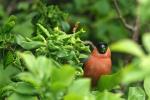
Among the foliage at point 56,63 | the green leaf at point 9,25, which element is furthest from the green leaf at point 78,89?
the green leaf at point 9,25

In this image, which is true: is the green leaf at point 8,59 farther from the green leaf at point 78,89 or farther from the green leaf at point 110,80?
the green leaf at point 78,89

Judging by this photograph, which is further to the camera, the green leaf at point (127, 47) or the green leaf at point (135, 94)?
the green leaf at point (135, 94)

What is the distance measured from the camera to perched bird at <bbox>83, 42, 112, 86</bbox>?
3.59 m

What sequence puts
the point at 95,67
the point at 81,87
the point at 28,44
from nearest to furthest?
the point at 81,87, the point at 28,44, the point at 95,67

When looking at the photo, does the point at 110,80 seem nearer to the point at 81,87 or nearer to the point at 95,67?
the point at 81,87

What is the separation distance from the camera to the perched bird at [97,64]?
3588 mm

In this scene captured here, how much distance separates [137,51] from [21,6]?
402cm

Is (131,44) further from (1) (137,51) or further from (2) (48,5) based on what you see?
(2) (48,5)

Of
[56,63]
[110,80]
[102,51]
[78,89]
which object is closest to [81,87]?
[78,89]

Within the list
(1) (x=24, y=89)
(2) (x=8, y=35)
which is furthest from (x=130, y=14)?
(1) (x=24, y=89)

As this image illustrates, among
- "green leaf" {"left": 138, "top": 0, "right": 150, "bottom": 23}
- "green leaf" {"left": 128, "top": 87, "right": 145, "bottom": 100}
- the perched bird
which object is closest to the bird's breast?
the perched bird

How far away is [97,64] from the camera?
12.1ft

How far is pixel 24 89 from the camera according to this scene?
200 cm

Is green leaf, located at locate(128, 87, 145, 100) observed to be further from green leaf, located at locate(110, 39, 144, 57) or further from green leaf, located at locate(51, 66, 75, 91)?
green leaf, located at locate(110, 39, 144, 57)
